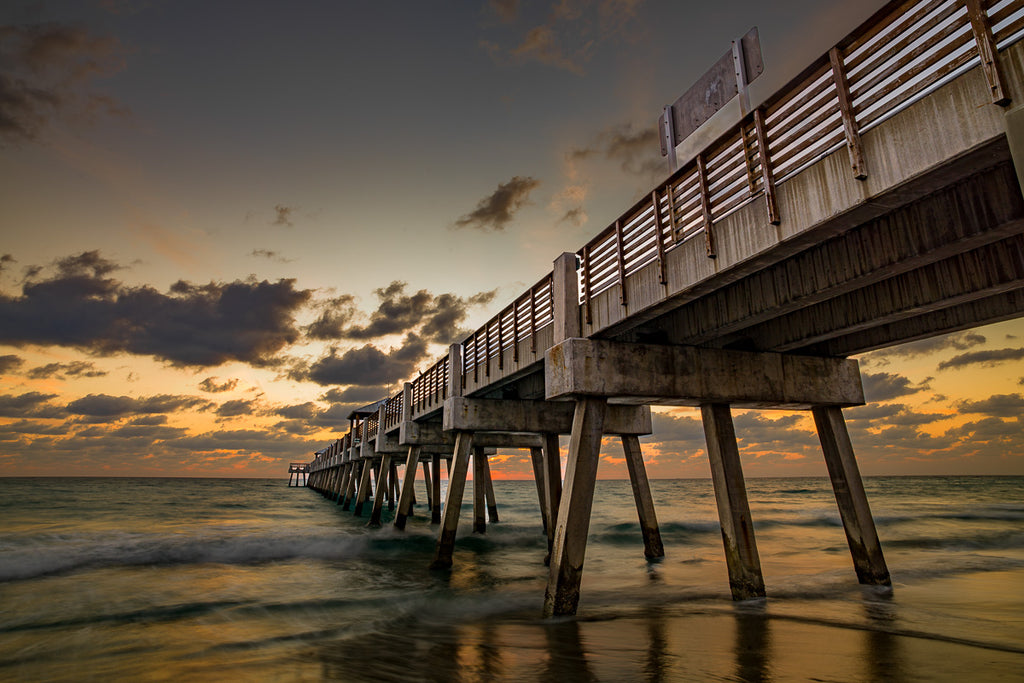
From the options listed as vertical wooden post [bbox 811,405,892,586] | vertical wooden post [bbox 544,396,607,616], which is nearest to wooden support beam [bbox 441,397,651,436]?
vertical wooden post [bbox 544,396,607,616]

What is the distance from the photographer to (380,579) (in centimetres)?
1565

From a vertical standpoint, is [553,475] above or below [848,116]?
below

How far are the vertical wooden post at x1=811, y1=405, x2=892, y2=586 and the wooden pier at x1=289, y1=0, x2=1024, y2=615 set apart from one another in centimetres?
3

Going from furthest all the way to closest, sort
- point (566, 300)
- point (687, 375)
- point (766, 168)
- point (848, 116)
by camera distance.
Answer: point (566, 300) → point (687, 375) → point (766, 168) → point (848, 116)

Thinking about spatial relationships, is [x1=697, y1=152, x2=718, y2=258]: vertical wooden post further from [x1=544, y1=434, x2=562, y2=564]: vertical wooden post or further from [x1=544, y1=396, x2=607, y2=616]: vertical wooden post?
[x1=544, y1=434, x2=562, y2=564]: vertical wooden post

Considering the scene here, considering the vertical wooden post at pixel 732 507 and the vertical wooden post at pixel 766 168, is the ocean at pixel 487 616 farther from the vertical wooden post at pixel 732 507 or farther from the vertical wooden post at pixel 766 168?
the vertical wooden post at pixel 766 168

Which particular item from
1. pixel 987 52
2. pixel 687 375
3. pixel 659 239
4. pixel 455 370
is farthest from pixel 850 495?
pixel 455 370

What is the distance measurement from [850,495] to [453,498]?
962cm

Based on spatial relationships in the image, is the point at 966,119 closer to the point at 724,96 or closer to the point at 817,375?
the point at 724,96

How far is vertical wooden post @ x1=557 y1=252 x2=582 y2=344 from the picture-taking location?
9.16 m

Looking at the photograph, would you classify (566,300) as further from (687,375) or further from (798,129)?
(798,129)

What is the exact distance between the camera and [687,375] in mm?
9039

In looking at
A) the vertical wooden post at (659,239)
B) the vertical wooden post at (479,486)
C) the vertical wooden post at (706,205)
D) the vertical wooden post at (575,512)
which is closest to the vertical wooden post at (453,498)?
the vertical wooden post at (575,512)

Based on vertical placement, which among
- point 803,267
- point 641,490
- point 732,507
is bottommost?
point 732,507
